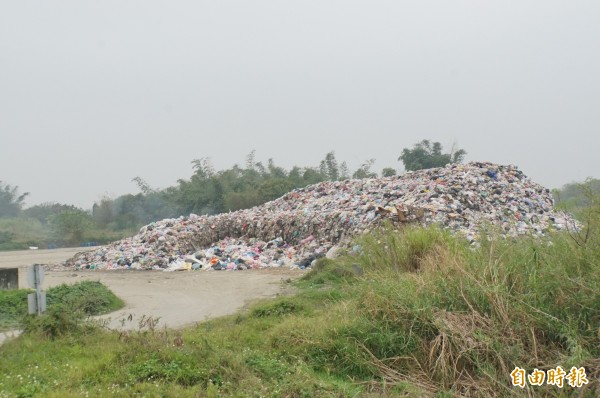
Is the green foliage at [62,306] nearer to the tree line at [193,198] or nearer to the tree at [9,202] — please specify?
the tree line at [193,198]

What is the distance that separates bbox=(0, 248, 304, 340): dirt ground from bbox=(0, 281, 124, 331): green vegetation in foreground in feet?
0.88

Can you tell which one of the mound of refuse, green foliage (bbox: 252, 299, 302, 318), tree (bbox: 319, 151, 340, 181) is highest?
tree (bbox: 319, 151, 340, 181)

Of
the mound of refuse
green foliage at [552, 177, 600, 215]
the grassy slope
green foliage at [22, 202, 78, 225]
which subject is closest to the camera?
the grassy slope

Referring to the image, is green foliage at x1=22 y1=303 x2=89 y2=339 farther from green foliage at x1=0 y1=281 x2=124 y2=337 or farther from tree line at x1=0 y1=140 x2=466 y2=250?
tree line at x1=0 y1=140 x2=466 y2=250

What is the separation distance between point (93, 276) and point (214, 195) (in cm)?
1769

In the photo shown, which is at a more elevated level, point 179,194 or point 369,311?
point 179,194

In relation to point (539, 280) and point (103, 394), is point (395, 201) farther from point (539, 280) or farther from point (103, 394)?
point (103, 394)

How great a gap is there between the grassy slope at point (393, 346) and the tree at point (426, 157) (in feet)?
80.7

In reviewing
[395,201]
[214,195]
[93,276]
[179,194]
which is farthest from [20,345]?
[179,194]

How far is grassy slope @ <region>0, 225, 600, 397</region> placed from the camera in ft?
12.6

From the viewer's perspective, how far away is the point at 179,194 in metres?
33.0

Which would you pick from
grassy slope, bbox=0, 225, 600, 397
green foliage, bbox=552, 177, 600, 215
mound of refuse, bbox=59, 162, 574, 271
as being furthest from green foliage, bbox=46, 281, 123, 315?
green foliage, bbox=552, 177, 600, 215

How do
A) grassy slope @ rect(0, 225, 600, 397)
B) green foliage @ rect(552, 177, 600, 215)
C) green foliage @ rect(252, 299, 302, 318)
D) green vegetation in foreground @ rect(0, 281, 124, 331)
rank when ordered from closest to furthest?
grassy slope @ rect(0, 225, 600, 397), green foliage @ rect(552, 177, 600, 215), green foliage @ rect(252, 299, 302, 318), green vegetation in foreground @ rect(0, 281, 124, 331)

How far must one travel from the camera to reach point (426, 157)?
29.8 meters
